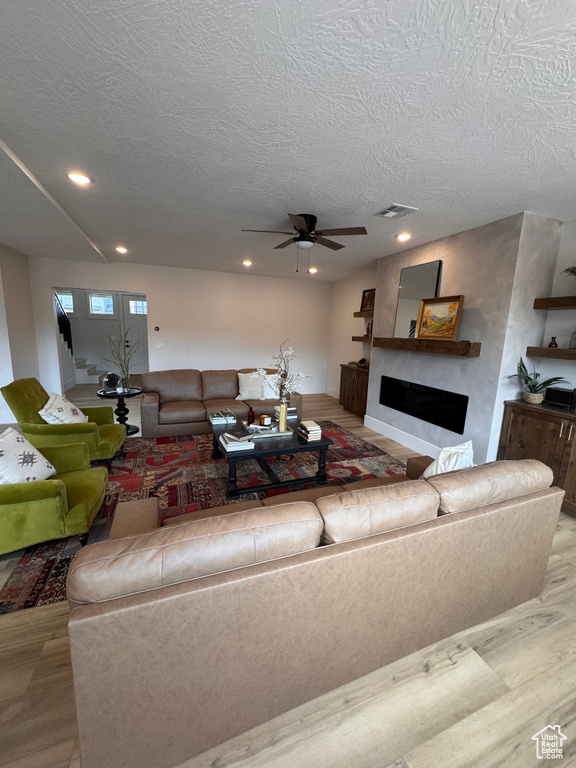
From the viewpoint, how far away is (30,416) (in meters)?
2.81

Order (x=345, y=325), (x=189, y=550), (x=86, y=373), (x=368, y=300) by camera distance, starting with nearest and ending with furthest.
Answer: (x=189, y=550) < (x=368, y=300) < (x=345, y=325) < (x=86, y=373)

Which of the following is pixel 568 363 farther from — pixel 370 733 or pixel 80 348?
pixel 80 348

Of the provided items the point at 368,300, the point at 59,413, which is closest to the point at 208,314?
the point at 368,300

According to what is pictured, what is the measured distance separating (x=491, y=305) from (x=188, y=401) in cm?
404

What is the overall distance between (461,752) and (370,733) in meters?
0.33

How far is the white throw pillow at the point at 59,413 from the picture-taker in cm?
291

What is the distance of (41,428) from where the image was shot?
274 centimetres

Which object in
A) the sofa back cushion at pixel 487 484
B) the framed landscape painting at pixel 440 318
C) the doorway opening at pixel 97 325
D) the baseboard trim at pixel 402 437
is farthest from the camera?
the doorway opening at pixel 97 325

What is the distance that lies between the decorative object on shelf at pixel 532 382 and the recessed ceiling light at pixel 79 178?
4199mm

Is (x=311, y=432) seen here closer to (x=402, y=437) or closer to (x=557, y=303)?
(x=402, y=437)

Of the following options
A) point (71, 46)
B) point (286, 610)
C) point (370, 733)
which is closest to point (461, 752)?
point (370, 733)

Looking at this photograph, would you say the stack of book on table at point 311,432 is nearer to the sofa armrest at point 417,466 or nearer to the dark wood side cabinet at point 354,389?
the sofa armrest at point 417,466

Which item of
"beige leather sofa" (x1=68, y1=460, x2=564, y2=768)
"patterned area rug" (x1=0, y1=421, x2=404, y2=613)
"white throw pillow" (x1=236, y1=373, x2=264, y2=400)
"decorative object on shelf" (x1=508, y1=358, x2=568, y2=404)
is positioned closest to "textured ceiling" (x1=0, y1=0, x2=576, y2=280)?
"decorative object on shelf" (x1=508, y1=358, x2=568, y2=404)

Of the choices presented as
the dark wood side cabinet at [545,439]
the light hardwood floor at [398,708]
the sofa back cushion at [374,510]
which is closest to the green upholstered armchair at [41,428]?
the light hardwood floor at [398,708]
